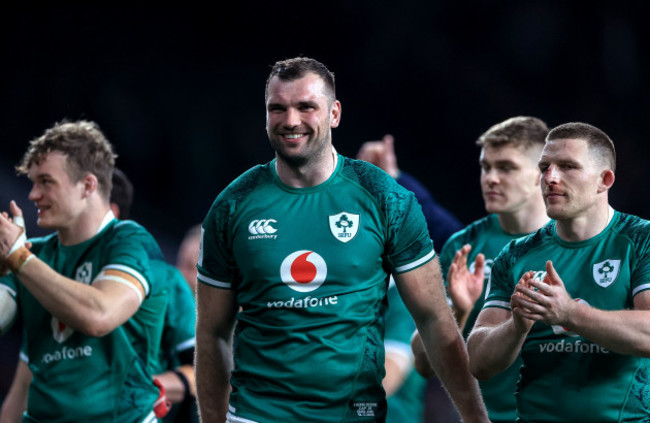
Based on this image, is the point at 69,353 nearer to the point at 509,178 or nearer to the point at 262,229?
the point at 262,229

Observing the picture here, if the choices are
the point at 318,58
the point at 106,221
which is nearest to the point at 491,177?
the point at 106,221

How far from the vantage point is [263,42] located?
1039cm

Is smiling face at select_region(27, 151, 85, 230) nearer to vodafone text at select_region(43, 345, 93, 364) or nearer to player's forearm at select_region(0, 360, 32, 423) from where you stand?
vodafone text at select_region(43, 345, 93, 364)

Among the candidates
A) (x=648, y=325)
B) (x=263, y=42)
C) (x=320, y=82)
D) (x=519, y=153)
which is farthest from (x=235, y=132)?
(x=648, y=325)

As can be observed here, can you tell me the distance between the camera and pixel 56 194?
436cm

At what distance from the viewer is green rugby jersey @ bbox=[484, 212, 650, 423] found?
3062 millimetres

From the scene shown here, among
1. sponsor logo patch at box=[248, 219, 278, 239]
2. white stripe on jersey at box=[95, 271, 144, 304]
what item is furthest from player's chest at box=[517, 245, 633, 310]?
white stripe on jersey at box=[95, 271, 144, 304]

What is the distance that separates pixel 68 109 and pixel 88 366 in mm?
6202

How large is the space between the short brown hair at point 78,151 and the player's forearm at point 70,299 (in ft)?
2.21

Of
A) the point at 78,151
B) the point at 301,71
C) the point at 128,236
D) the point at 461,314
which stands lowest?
the point at 461,314

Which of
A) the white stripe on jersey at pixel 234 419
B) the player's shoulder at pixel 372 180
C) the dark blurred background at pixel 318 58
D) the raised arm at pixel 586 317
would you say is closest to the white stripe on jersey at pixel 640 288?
the raised arm at pixel 586 317

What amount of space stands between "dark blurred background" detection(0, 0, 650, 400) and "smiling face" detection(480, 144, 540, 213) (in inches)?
169

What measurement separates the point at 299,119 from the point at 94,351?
5.81ft

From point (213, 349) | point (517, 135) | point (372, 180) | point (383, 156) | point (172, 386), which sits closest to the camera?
point (372, 180)
